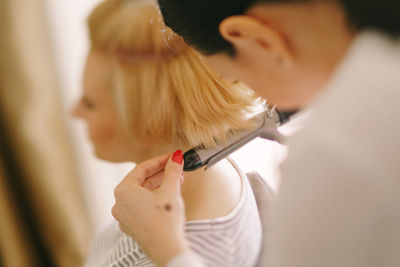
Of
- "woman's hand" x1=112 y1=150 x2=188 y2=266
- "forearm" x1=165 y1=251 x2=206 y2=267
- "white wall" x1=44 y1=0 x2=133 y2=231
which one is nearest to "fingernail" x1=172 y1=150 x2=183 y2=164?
"woman's hand" x1=112 y1=150 x2=188 y2=266

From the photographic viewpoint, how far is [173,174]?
1.59 feet

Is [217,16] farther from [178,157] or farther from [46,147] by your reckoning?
[46,147]

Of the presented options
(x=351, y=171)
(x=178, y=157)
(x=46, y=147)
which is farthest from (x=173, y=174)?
(x=46, y=147)

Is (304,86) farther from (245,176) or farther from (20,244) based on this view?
(20,244)

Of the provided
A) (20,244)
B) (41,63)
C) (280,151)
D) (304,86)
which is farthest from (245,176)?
(20,244)

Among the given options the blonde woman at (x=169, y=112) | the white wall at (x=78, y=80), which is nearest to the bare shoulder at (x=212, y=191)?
the blonde woman at (x=169, y=112)

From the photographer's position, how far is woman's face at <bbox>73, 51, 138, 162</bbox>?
67cm

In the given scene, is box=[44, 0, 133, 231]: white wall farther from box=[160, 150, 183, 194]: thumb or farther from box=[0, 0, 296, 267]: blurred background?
box=[160, 150, 183, 194]: thumb

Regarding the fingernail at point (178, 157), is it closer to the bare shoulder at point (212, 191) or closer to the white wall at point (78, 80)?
the bare shoulder at point (212, 191)

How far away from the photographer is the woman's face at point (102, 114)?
0.67 m

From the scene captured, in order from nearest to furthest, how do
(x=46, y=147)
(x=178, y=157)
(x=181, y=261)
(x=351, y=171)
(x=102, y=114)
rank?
(x=351, y=171) < (x=181, y=261) < (x=178, y=157) < (x=102, y=114) < (x=46, y=147)

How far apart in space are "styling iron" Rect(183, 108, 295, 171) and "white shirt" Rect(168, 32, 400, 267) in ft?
0.59

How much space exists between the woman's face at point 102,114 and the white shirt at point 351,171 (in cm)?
44

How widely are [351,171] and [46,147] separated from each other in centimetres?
106
